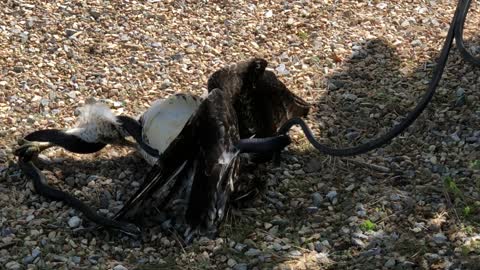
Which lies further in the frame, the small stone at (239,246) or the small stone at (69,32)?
the small stone at (69,32)

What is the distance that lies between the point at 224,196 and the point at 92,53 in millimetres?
1827

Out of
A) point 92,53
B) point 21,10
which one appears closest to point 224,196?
point 92,53

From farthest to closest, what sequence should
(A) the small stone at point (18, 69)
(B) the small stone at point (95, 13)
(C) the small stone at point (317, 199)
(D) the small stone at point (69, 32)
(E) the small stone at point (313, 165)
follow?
(B) the small stone at point (95, 13)
(D) the small stone at point (69, 32)
(A) the small stone at point (18, 69)
(E) the small stone at point (313, 165)
(C) the small stone at point (317, 199)

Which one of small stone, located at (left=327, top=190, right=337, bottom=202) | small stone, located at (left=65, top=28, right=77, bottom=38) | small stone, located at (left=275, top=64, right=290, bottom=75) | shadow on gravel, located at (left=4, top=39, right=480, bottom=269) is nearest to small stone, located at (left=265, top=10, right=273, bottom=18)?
small stone, located at (left=275, top=64, right=290, bottom=75)

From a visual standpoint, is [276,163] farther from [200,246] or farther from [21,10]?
[21,10]

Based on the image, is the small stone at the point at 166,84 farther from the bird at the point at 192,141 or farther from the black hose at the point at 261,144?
the black hose at the point at 261,144

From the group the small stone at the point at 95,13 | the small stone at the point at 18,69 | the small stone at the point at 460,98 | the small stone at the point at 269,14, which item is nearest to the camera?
the small stone at the point at 460,98

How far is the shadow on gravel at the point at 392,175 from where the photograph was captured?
11.7 feet

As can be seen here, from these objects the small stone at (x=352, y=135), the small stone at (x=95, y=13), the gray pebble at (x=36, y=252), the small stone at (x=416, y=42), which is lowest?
the gray pebble at (x=36, y=252)

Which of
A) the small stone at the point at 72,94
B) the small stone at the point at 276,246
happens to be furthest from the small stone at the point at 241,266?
the small stone at the point at 72,94

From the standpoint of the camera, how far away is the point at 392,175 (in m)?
4.03

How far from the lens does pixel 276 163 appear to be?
409 centimetres

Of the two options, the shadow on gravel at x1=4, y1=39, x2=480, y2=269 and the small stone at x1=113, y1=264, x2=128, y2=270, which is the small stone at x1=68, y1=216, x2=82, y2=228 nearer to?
the shadow on gravel at x1=4, y1=39, x2=480, y2=269

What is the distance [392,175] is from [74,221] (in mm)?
1537
